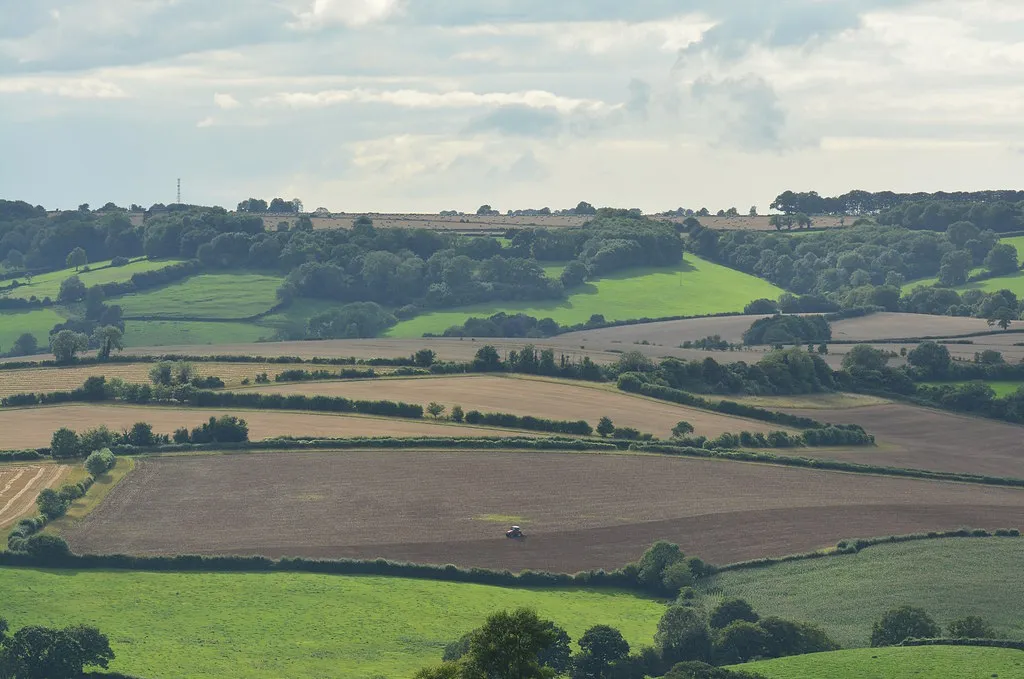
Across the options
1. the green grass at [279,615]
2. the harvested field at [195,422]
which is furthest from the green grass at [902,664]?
the harvested field at [195,422]

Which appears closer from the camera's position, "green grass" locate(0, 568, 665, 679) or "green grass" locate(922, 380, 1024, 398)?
"green grass" locate(0, 568, 665, 679)

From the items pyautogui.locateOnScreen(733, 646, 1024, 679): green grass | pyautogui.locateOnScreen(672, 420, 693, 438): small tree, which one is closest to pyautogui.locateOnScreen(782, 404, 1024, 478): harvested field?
pyautogui.locateOnScreen(672, 420, 693, 438): small tree

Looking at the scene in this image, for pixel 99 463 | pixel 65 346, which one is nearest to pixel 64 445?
pixel 99 463

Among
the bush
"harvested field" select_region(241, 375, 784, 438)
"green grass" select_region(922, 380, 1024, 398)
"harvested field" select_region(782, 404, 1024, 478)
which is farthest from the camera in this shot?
"green grass" select_region(922, 380, 1024, 398)

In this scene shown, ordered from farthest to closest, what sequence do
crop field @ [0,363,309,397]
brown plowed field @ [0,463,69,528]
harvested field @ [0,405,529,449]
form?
crop field @ [0,363,309,397] → harvested field @ [0,405,529,449] → brown plowed field @ [0,463,69,528]

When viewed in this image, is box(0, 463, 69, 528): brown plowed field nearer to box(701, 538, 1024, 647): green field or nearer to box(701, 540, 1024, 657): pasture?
box(701, 540, 1024, 657): pasture

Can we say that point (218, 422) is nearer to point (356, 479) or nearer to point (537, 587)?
point (356, 479)

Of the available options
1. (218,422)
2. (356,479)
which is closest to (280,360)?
(218,422)
